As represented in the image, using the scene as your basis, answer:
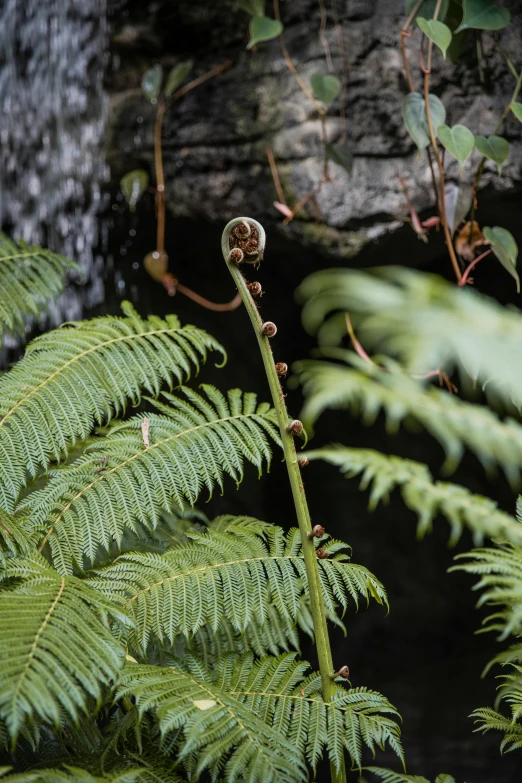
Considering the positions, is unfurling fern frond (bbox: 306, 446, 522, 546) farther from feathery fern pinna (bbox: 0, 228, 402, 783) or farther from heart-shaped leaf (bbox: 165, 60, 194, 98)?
heart-shaped leaf (bbox: 165, 60, 194, 98)

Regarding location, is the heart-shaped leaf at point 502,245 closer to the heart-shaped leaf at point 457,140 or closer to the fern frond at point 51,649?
the heart-shaped leaf at point 457,140

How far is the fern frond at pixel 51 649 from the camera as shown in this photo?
65 cm

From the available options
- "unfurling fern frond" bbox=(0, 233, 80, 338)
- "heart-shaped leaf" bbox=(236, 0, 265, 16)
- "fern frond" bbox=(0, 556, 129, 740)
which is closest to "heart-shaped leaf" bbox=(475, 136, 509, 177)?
"heart-shaped leaf" bbox=(236, 0, 265, 16)

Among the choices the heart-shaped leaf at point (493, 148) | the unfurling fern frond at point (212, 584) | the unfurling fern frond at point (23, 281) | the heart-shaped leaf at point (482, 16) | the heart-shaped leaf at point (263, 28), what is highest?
the heart-shaped leaf at point (263, 28)

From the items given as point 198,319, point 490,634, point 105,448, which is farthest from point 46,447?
point 490,634

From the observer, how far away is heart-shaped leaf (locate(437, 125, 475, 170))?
1.64 metres

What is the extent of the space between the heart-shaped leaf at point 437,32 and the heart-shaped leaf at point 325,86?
37 centimetres

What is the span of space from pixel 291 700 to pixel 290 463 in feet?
1.15

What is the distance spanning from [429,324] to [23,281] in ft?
3.90

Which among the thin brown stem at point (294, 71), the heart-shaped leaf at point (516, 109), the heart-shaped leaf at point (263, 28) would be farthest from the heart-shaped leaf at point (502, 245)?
the heart-shaped leaf at point (263, 28)

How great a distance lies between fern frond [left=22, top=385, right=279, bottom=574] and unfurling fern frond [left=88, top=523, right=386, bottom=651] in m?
0.07

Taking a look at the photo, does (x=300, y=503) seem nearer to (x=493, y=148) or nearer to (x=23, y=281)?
(x=23, y=281)

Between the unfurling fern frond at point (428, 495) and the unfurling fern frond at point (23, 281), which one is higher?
the unfurling fern frond at point (23, 281)

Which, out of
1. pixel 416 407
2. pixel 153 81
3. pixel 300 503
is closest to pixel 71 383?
pixel 300 503
